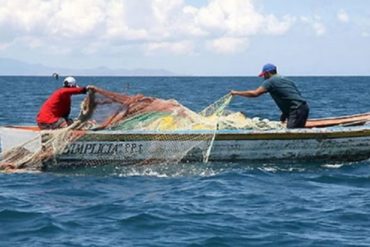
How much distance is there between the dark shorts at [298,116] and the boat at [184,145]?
0.53 meters

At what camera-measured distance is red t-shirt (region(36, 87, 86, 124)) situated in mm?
13564

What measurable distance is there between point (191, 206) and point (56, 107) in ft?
15.5

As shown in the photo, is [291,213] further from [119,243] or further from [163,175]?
[163,175]

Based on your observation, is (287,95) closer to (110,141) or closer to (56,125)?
(110,141)

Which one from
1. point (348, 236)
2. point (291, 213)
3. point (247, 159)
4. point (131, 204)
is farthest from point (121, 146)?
point (348, 236)

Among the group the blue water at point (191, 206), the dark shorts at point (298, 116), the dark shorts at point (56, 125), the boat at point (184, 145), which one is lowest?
the blue water at point (191, 206)

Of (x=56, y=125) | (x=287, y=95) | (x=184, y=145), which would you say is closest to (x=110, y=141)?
(x=56, y=125)

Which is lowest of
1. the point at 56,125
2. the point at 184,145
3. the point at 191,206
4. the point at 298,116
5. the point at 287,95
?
the point at 191,206

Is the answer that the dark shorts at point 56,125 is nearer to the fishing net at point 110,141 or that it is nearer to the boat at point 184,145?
the boat at point 184,145

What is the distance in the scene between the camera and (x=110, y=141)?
13141mm

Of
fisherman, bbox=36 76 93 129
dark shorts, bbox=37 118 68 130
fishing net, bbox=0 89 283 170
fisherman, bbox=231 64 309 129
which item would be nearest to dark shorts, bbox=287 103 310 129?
fisherman, bbox=231 64 309 129

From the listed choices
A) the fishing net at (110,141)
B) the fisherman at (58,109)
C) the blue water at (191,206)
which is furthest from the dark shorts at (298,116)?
the fisherman at (58,109)

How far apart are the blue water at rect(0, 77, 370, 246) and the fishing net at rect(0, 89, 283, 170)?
0.80 ft

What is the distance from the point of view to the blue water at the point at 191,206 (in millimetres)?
8375
